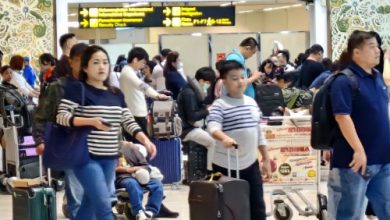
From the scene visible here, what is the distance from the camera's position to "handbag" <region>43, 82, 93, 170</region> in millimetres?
6512

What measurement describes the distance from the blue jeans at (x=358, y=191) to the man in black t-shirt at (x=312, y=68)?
721cm

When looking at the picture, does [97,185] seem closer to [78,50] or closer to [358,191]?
[78,50]

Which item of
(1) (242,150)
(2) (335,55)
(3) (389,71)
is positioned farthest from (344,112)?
(2) (335,55)

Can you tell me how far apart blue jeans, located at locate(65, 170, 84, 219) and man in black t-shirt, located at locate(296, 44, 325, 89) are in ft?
21.9

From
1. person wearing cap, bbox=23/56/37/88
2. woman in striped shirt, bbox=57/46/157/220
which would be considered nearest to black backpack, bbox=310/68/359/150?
woman in striped shirt, bbox=57/46/157/220

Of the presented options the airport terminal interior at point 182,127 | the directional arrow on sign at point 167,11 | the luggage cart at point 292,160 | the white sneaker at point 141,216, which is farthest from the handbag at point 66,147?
the directional arrow on sign at point 167,11

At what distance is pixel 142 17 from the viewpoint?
2000 centimetres

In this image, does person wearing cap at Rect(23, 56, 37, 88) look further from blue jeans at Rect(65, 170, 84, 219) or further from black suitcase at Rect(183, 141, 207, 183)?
blue jeans at Rect(65, 170, 84, 219)

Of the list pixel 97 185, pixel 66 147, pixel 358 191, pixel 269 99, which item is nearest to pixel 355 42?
pixel 358 191

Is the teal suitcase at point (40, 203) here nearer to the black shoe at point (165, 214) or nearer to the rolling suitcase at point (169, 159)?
the black shoe at point (165, 214)

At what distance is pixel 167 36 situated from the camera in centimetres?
2066

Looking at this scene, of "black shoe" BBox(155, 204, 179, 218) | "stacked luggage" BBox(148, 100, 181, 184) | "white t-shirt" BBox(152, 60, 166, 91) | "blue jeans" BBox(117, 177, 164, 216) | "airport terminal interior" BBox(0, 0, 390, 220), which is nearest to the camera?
"airport terminal interior" BBox(0, 0, 390, 220)

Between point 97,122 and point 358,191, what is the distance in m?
1.78

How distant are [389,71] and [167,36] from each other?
41.8 ft
